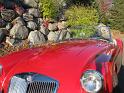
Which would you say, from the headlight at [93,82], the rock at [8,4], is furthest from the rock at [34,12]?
the headlight at [93,82]

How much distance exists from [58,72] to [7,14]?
8.66m

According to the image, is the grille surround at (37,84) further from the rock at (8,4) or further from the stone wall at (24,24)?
the rock at (8,4)

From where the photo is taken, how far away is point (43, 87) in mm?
4789

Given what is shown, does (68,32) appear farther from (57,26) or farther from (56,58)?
(57,26)

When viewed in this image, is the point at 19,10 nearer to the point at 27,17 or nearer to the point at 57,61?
the point at 27,17

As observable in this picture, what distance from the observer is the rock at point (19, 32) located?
12.8 m

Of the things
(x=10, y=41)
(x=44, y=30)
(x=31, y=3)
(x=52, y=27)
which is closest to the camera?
(x=10, y=41)

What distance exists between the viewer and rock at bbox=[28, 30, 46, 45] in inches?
505

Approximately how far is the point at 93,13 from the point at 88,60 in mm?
11137

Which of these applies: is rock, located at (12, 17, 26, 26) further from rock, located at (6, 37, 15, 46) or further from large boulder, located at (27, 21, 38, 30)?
rock, located at (6, 37, 15, 46)

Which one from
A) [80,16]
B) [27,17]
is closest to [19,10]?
[27,17]

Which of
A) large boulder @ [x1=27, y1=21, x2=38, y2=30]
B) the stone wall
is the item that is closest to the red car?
the stone wall

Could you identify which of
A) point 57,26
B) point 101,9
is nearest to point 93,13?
point 57,26

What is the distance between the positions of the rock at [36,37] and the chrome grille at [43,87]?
25.9 feet
